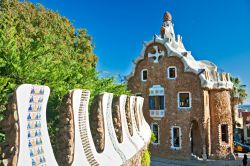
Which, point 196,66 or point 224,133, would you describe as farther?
point 196,66

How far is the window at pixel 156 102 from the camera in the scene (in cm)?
2334

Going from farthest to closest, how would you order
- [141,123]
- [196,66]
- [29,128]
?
[196,66], [141,123], [29,128]

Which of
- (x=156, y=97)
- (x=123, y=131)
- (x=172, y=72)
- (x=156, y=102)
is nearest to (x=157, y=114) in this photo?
(x=156, y=102)

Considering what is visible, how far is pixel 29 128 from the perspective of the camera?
402 cm

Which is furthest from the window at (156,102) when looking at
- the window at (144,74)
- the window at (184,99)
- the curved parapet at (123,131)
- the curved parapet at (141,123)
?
the curved parapet at (123,131)

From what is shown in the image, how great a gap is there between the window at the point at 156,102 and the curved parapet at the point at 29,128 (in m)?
19.2

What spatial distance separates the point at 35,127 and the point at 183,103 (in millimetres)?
19272

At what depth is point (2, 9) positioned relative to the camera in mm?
12891

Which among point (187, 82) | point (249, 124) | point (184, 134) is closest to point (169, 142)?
point (184, 134)

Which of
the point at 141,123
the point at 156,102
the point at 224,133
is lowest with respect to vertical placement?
the point at 224,133

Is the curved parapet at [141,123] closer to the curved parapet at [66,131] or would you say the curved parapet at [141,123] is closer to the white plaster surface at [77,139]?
the curved parapet at [66,131]

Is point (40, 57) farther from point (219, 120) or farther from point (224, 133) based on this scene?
point (224, 133)

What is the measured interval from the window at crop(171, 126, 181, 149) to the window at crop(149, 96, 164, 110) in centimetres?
189

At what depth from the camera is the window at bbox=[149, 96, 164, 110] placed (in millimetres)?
23344
